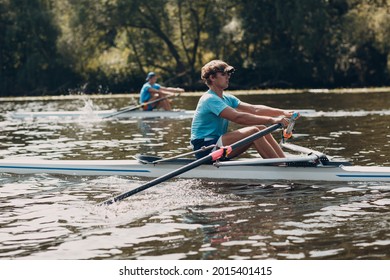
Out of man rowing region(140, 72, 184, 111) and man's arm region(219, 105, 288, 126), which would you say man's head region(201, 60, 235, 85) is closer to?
man's arm region(219, 105, 288, 126)

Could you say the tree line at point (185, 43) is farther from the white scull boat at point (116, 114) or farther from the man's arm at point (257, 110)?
the man's arm at point (257, 110)

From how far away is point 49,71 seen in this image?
2249 inches

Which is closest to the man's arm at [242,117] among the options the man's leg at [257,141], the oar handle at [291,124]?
the man's leg at [257,141]

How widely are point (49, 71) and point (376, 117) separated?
38933mm

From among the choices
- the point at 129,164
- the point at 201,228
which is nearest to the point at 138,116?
the point at 129,164

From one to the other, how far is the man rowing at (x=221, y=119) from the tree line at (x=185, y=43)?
35432 millimetres

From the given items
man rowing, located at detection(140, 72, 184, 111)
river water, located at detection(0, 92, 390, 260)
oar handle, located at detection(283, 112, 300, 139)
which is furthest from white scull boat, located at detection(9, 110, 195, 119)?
oar handle, located at detection(283, 112, 300, 139)

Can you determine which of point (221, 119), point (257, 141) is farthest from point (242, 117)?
point (221, 119)

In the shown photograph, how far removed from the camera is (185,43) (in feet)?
187

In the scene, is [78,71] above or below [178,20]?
below

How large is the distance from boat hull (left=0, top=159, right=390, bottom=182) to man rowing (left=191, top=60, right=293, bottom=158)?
31 cm

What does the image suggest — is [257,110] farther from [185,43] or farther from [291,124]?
[185,43]

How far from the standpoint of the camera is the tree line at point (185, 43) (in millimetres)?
47250
